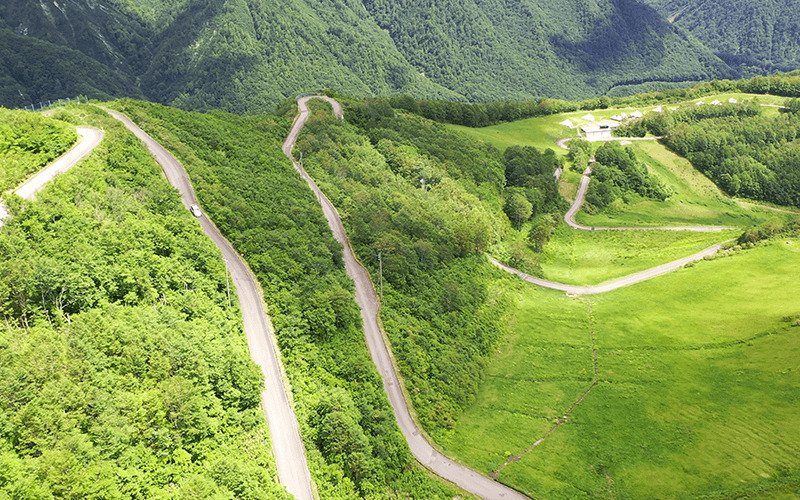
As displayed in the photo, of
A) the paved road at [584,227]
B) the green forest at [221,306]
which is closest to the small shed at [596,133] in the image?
the paved road at [584,227]

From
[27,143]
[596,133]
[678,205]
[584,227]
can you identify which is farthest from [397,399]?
[596,133]

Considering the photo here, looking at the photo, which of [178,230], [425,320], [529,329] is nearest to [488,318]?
[529,329]

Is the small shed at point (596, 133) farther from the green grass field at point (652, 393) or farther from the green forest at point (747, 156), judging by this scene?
the green grass field at point (652, 393)

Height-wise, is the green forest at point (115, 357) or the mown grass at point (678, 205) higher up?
the green forest at point (115, 357)

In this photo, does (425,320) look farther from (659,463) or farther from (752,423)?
(752,423)

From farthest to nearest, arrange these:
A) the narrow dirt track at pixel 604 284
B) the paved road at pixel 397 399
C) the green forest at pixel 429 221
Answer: the narrow dirt track at pixel 604 284, the green forest at pixel 429 221, the paved road at pixel 397 399
